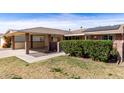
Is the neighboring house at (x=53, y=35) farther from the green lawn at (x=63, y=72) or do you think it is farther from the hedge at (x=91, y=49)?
the green lawn at (x=63, y=72)

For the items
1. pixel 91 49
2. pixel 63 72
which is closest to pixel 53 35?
pixel 91 49

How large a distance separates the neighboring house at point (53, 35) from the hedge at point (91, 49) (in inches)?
32.3

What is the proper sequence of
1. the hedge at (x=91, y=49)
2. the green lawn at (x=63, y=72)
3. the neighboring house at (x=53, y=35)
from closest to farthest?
the green lawn at (x=63, y=72) < the hedge at (x=91, y=49) < the neighboring house at (x=53, y=35)

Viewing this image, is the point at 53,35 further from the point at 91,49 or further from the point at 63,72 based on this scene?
the point at 63,72

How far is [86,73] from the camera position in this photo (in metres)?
8.96

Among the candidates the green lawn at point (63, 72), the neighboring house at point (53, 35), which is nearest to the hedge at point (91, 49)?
the neighboring house at point (53, 35)

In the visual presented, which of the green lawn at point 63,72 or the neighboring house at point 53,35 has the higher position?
the neighboring house at point 53,35

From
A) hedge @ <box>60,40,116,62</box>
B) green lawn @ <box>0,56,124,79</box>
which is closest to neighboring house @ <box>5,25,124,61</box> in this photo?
hedge @ <box>60,40,116,62</box>

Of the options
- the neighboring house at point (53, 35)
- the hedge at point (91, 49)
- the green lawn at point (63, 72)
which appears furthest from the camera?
the neighboring house at point (53, 35)

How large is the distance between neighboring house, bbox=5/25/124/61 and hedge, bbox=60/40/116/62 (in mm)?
821

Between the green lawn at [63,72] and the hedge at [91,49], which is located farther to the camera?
the hedge at [91,49]

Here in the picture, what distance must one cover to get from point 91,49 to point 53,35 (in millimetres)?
10508

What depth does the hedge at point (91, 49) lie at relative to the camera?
1138 cm
